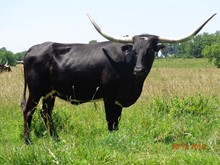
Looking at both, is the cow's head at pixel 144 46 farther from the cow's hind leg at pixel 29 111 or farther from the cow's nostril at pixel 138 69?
the cow's hind leg at pixel 29 111

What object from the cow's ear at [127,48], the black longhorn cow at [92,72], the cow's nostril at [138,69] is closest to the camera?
the cow's nostril at [138,69]

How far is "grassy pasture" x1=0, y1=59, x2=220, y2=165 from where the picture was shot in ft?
13.3

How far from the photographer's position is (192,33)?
20.2ft

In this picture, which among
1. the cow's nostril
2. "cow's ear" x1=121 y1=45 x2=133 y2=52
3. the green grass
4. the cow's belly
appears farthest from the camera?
the green grass

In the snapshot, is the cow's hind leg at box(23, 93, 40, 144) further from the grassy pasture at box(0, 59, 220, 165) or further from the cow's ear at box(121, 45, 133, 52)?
the cow's ear at box(121, 45, 133, 52)

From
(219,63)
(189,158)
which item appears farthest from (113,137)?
(219,63)

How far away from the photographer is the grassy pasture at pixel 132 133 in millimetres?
4051

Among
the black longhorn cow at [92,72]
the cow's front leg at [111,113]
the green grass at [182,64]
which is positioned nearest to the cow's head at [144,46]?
the black longhorn cow at [92,72]

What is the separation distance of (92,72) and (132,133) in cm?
145

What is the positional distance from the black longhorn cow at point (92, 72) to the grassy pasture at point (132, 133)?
Result: 42 centimetres

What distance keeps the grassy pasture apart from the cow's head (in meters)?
1.08

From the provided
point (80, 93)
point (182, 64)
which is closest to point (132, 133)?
point (80, 93)

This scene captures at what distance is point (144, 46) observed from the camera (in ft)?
19.8

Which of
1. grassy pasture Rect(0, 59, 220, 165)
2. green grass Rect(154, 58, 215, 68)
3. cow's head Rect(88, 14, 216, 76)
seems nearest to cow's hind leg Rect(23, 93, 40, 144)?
grassy pasture Rect(0, 59, 220, 165)
